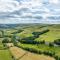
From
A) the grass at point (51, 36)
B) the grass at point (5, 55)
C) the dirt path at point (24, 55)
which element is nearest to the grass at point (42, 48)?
the dirt path at point (24, 55)

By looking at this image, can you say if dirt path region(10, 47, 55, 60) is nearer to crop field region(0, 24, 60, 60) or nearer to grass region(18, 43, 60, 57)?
crop field region(0, 24, 60, 60)

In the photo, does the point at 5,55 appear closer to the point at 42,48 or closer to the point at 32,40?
the point at 32,40

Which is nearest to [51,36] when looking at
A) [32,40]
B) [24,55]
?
[32,40]

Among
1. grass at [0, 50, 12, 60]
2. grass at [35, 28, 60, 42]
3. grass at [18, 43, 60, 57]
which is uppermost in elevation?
grass at [35, 28, 60, 42]

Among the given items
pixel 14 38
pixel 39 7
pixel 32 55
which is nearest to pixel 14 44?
pixel 14 38

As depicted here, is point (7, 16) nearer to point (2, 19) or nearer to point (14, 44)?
point (2, 19)

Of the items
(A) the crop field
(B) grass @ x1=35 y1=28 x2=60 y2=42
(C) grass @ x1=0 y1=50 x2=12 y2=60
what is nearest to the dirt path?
(A) the crop field

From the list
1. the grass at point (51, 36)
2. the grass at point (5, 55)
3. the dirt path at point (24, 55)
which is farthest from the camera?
the grass at point (51, 36)

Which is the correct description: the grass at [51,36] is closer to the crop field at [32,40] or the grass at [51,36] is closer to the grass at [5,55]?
the crop field at [32,40]
